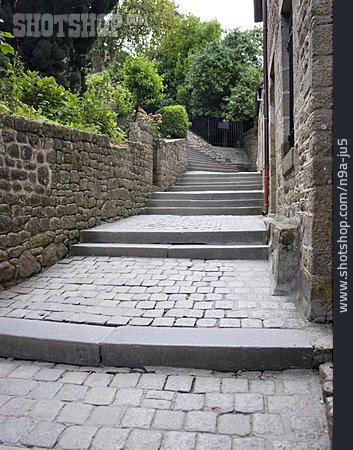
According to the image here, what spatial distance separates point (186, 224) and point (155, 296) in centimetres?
288

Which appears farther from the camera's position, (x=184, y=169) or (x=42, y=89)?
(x=184, y=169)

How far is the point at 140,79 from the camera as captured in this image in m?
12.3

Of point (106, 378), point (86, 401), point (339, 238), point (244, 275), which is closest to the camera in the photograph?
point (339, 238)

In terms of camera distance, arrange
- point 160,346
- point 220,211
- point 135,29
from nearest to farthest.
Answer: point 160,346
point 220,211
point 135,29

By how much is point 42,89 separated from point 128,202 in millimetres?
2609

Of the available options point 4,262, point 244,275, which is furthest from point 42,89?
point 244,275

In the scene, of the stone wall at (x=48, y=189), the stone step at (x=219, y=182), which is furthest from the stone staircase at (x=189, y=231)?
the stone step at (x=219, y=182)

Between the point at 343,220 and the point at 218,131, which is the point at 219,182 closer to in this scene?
the point at 343,220

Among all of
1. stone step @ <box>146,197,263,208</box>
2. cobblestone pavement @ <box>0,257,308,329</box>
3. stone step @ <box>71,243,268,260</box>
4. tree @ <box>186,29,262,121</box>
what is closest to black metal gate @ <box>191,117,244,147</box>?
tree @ <box>186,29,262,121</box>

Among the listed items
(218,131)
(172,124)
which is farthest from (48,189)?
(218,131)

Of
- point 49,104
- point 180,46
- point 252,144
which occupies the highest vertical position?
point 180,46

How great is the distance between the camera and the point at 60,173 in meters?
5.09

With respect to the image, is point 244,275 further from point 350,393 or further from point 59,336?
point 350,393

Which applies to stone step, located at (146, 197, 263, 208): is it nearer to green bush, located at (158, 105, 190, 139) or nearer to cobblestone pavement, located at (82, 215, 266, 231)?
cobblestone pavement, located at (82, 215, 266, 231)
